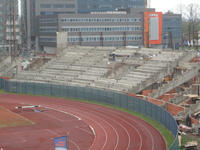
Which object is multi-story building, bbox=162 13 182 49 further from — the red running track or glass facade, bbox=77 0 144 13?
the red running track

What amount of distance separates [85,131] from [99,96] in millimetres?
15832

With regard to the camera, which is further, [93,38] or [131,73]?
[93,38]

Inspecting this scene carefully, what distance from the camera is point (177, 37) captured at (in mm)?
137625

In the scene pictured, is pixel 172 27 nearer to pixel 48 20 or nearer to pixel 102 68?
pixel 48 20

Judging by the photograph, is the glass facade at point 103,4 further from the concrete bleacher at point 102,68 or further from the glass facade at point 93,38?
the concrete bleacher at point 102,68

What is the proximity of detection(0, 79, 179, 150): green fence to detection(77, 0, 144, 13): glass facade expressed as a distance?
3165 inches

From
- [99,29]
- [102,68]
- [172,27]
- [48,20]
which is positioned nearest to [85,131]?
[102,68]

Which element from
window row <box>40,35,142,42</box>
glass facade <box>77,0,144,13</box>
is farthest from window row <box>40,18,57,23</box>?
glass facade <box>77,0,144,13</box>

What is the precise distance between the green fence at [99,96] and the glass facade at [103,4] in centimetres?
8040

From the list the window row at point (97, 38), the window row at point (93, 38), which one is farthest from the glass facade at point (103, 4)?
the window row at point (97, 38)

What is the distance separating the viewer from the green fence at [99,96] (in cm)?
4245

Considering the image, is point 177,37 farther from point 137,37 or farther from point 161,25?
point 137,37

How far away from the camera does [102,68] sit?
229 ft

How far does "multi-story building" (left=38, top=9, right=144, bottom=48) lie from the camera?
10938 centimetres
